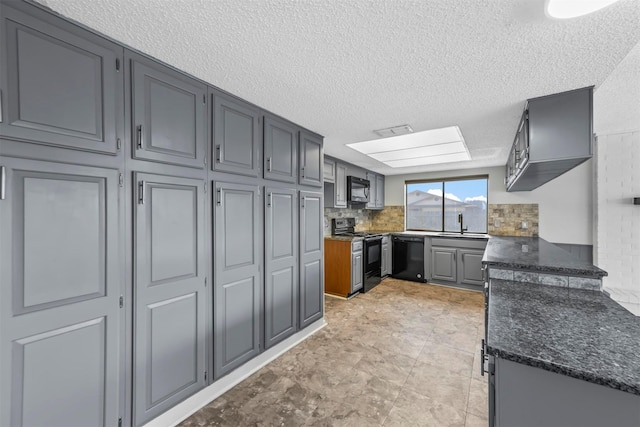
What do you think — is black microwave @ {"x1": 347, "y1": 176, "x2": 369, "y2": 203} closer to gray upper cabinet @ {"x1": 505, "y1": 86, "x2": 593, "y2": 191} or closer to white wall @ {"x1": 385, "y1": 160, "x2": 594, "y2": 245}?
white wall @ {"x1": 385, "y1": 160, "x2": 594, "y2": 245}

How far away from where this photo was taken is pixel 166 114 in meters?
1.62

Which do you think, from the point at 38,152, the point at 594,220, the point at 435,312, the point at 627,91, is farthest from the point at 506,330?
the point at 594,220

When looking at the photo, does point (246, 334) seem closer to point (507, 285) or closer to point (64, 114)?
point (64, 114)

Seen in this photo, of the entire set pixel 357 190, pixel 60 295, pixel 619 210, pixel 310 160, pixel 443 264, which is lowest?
pixel 443 264

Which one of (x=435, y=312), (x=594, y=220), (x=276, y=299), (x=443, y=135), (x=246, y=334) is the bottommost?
(x=435, y=312)

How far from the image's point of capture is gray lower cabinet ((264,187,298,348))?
232 cm

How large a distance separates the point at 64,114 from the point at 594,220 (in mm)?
5604

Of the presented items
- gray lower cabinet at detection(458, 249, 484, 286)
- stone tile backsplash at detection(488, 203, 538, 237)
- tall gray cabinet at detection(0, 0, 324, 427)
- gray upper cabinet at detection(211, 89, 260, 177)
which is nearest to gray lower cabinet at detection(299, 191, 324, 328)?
tall gray cabinet at detection(0, 0, 324, 427)

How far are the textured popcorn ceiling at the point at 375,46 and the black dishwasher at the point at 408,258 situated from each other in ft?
10.4

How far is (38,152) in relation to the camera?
115 centimetres

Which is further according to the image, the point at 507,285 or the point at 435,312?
the point at 435,312

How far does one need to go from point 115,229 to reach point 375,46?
167cm

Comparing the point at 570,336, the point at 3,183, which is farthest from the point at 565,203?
the point at 3,183

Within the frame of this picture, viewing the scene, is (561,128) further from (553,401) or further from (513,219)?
(513,219)
